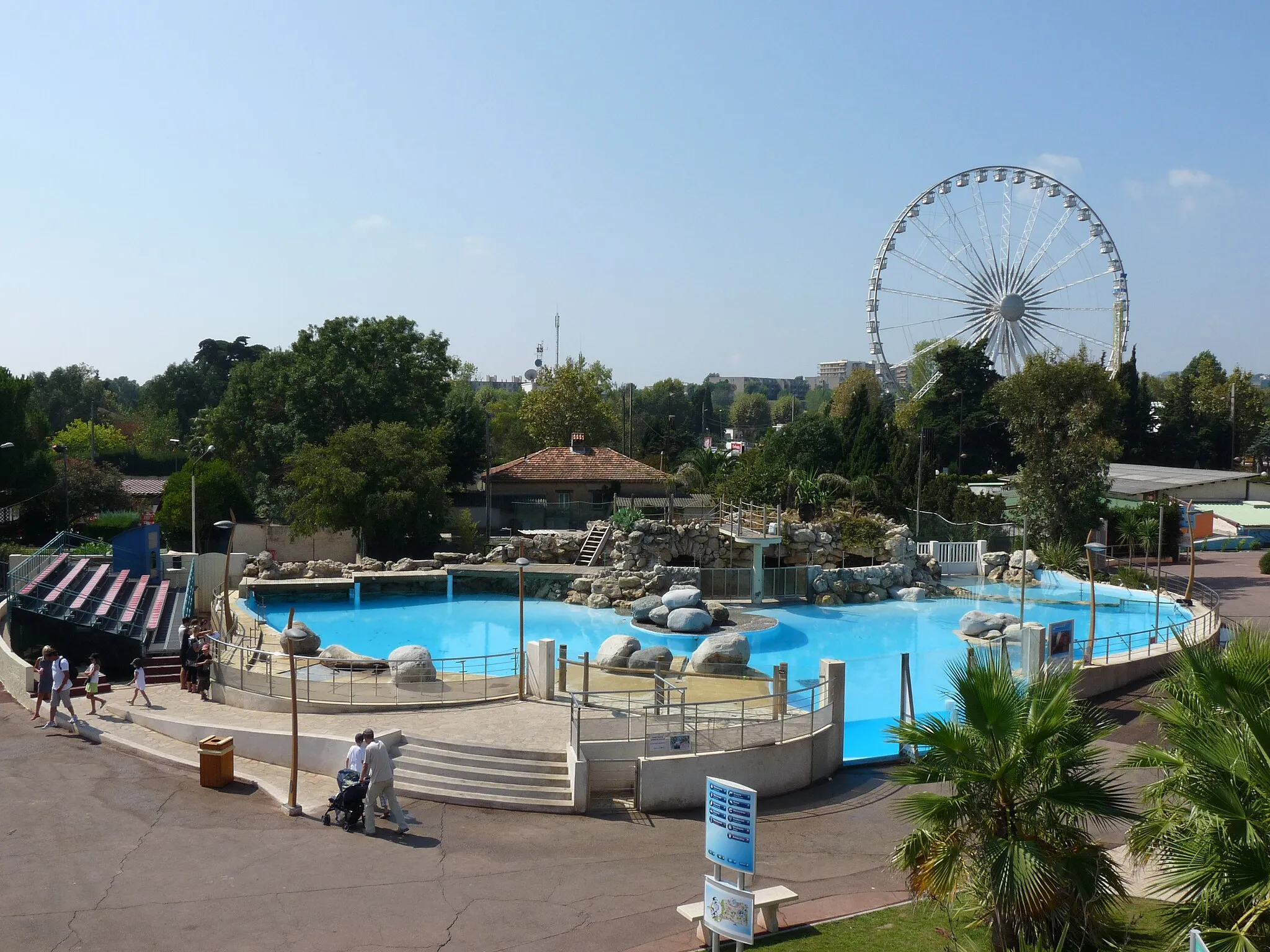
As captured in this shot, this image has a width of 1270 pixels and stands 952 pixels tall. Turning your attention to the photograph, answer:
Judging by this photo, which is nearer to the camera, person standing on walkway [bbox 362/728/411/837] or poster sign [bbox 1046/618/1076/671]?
person standing on walkway [bbox 362/728/411/837]

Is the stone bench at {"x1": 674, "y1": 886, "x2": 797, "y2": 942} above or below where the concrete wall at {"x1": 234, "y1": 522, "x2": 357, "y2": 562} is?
below

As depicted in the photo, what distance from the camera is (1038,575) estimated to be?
37906 millimetres

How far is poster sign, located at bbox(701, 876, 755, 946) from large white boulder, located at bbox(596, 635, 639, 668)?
482 inches

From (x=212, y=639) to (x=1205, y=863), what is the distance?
17.5 m

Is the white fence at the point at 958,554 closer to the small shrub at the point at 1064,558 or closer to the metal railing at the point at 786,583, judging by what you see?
the small shrub at the point at 1064,558

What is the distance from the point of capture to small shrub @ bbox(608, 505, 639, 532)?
38.4 metres

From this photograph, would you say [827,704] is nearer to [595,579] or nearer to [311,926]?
[311,926]

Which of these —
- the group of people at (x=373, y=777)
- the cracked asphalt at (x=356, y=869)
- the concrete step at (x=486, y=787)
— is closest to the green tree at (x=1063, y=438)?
the cracked asphalt at (x=356, y=869)

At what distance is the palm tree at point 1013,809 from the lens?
829 centimetres

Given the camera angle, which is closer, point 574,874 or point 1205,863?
point 1205,863

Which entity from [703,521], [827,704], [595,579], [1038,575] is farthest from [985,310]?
[827,704]

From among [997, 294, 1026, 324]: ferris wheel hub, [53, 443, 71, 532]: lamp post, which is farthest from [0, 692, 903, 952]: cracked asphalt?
[997, 294, 1026, 324]: ferris wheel hub

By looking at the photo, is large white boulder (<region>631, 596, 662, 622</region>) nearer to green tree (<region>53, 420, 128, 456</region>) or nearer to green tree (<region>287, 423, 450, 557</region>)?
green tree (<region>287, 423, 450, 557</region>)

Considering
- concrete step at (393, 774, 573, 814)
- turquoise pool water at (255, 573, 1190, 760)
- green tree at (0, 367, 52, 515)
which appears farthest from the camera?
green tree at (0, 367, 52, 515)
